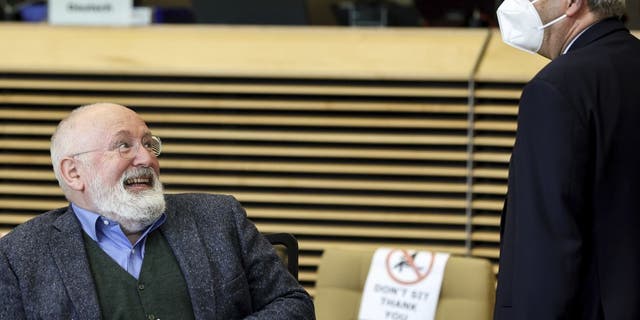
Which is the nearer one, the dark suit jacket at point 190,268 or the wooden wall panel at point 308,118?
the dark suit jacket at point 190,268

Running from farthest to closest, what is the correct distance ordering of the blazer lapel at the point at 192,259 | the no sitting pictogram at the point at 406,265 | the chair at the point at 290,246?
the no sitting pictogram at the point at 406,265 → the chair at the point at 290,246 → the blazer lapel at the point at 192,259

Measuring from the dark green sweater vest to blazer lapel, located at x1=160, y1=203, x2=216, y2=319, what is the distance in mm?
31

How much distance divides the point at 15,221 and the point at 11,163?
31cm

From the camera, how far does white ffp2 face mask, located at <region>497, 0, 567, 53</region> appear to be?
332 centimetres

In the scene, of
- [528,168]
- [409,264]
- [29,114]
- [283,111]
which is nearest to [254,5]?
[283,111]

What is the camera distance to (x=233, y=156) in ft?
20.6

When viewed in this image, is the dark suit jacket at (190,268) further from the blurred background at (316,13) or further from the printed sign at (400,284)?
the blurred background at (316,13)

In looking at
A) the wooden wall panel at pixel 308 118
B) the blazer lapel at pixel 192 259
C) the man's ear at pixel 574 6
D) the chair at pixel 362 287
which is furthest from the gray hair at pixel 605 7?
the wooden wall panel at pixel 308 118

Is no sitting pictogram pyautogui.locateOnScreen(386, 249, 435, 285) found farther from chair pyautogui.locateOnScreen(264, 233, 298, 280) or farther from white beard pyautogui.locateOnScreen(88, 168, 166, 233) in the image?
white beard pyautogui.locateOnScreen(88, 168, 166, 233)

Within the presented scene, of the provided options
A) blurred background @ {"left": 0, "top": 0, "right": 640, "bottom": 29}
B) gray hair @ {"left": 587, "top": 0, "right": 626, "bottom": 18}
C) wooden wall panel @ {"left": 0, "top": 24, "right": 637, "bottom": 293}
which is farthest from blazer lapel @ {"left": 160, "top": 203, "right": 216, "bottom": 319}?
blurred background @ {"left": 0, "top": 0, "right": 640, "bottom": 29}

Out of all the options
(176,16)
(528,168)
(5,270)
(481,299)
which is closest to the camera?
(528,168)

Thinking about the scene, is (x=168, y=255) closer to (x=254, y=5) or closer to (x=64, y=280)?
(x=64, y=280)

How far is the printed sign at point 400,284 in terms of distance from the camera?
4.51 m

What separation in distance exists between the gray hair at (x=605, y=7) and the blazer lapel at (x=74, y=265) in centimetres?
155
